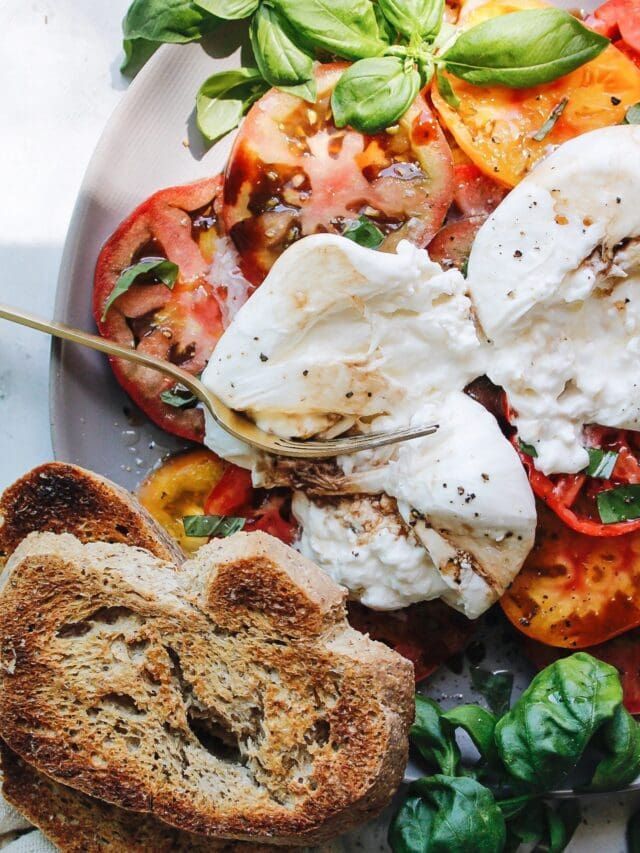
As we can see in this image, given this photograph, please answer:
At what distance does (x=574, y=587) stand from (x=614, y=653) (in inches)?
11.0

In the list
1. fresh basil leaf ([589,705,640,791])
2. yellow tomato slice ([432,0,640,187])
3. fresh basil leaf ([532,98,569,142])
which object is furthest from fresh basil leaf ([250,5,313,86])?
fresh basil leaf ([589,705,640,791])

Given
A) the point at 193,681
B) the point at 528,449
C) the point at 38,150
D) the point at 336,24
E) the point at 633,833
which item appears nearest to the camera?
the point at 193,681

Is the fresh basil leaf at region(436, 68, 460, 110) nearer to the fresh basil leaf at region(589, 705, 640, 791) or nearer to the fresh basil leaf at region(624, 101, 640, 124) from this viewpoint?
the fresh basil leaf at region(624, 101, 640, 124)

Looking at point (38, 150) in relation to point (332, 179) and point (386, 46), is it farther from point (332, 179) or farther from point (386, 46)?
point (386, 46)

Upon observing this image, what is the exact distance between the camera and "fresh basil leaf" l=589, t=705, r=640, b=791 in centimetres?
276

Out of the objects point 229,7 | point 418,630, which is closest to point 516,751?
point 418,630

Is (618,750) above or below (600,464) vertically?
below

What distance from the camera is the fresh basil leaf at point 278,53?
2895 mm

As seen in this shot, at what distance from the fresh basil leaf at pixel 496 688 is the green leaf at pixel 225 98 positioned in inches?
69.4

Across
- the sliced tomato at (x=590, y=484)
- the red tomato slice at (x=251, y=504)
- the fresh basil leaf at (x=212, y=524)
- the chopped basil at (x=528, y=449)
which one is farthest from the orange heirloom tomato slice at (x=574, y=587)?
the fresh basil leaf at (x=212, y=524)

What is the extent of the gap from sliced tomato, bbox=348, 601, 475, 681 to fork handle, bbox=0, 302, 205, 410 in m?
0.80

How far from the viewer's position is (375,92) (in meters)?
2.84

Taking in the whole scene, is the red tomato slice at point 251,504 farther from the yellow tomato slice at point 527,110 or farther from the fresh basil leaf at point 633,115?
the fresh basil leaf at point 633,115

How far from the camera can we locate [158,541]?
2834mm
